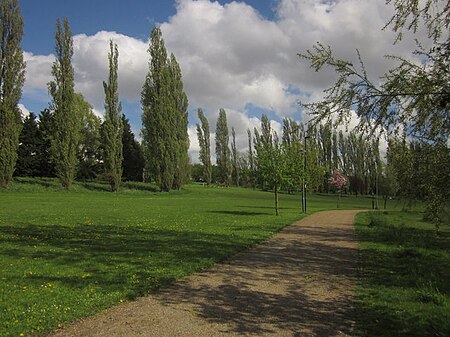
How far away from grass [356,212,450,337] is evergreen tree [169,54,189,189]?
38926 millimetres

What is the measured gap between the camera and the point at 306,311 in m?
5.44

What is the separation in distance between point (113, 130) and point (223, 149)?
41.4 m

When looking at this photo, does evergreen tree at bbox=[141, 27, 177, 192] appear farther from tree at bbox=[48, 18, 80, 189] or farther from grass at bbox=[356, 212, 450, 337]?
grass at bbox=[356, 212, 450, 337]

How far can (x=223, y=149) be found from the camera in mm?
83875

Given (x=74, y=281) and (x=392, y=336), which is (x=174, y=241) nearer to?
(x=74, y=281)

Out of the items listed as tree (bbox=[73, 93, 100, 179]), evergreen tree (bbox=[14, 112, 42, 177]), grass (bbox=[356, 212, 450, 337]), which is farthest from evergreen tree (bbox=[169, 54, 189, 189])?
grass (bbox=[356, 212, 450, 337])

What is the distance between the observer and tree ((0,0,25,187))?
36156mm

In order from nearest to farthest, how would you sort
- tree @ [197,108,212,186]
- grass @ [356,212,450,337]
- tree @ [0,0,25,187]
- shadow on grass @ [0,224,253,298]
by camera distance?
1. grass @ [356,212,450,337]
2. shadow on grass @ [0,224,253,298]
3. tree @ [0,0,25,187]
4. tree @ [197,108,212,186]

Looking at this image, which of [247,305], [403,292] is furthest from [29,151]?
[403,292]

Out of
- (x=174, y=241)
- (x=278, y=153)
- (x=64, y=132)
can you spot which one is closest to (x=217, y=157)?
(x=64, y=132)

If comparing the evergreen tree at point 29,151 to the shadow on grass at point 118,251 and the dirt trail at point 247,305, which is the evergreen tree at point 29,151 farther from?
the dirt trail at point 247,305

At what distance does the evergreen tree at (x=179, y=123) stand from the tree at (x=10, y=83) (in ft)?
59.0

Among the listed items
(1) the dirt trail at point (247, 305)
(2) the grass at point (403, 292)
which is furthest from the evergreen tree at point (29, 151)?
(2) the grass at point (403, 292)

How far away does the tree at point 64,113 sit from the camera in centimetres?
3994
